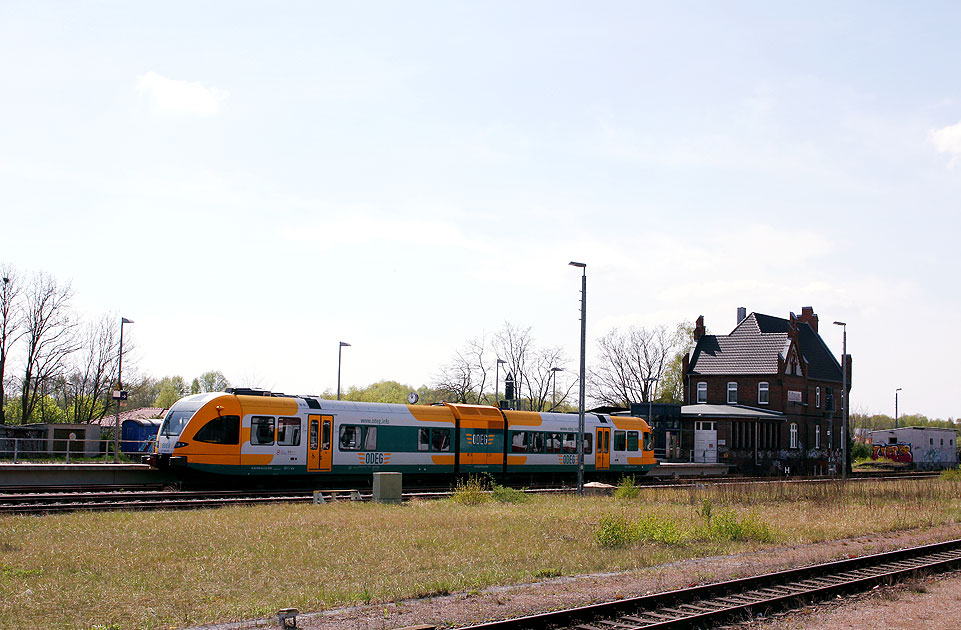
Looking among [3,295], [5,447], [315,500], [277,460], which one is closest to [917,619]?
[315,500]

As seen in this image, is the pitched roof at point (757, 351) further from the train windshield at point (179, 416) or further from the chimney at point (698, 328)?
the train windshield at point (179, 416)

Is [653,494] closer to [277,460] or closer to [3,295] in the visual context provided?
[277,460]

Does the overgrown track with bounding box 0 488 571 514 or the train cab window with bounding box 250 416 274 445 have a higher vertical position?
the train cab window with bounding box 250 416 274 445

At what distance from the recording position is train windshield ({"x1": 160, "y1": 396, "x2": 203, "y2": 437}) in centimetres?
2450

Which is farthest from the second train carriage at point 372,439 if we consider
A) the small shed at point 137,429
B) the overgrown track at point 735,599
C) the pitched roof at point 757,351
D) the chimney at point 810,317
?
the chimney at point 810,317

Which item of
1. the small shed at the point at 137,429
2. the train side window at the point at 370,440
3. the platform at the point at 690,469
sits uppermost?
the train side window at the point at 370,440

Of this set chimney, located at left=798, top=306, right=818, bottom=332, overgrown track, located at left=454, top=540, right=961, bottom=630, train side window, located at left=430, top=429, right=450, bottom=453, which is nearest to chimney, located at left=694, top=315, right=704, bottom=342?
chimney, located at left=798, top=306, right=818, bottom=332

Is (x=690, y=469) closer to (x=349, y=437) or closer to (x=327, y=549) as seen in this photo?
(x=349, y=437)

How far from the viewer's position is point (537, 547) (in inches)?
578

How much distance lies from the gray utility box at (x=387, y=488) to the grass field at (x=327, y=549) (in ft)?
2.20

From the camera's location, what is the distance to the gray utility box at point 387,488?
21.9m

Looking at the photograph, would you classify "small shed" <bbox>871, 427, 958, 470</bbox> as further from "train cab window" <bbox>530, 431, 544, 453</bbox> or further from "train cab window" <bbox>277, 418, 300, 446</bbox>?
"train cab window" <bbox>277, 418, 300, 446</bbox>

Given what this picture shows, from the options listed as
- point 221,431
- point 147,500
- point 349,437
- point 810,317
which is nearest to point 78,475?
point 221,431

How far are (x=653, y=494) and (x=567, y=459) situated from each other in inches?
307
